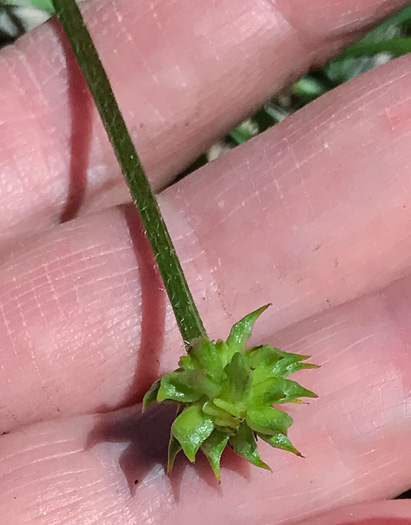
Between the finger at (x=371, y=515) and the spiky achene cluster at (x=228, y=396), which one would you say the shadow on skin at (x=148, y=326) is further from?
the finger at (x=371, y=515)

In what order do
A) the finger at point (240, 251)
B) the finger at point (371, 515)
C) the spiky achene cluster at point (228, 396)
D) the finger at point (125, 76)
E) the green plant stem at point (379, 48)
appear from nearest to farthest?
the spiky achene cluster at point (228, 396), the finger at point (371, 515), the finger at point (240, 251), the finger at point (125, 76), the green plant stem at point (379, 48)

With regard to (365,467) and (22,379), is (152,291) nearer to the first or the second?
(22,379)

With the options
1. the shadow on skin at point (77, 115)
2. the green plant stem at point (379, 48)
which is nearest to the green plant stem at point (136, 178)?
the shadow on skin at point (77, 115)

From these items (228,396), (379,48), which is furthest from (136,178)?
(379,48)

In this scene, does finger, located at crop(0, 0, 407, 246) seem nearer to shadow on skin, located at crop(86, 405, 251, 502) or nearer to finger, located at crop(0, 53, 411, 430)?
finger, located at crop(0, 53, 411, 430)

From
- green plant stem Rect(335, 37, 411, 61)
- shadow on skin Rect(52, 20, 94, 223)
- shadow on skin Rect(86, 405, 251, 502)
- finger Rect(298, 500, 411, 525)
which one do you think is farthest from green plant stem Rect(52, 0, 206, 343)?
green plant stem Rect(335, 37, 411, 61)
